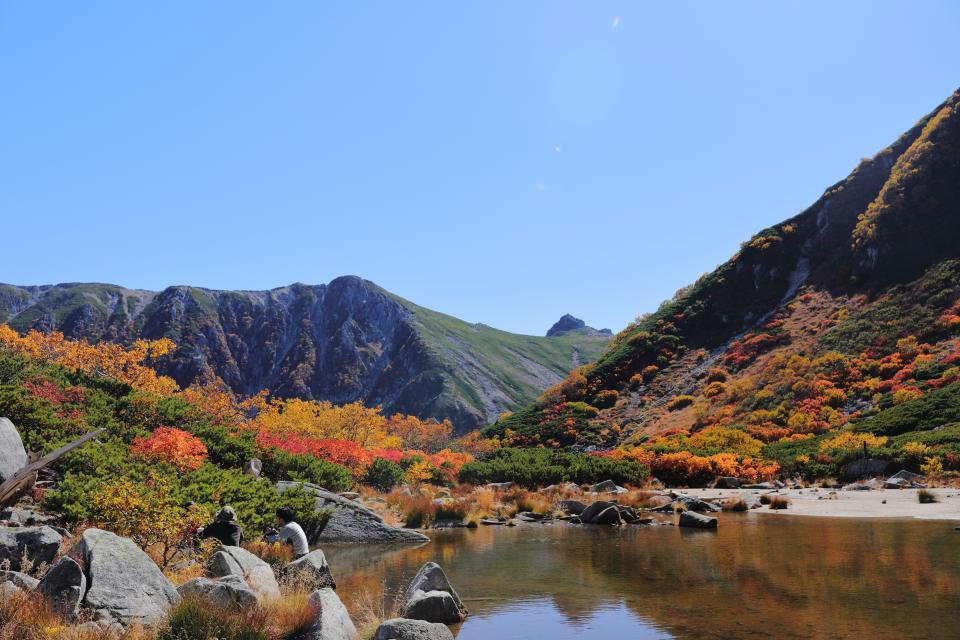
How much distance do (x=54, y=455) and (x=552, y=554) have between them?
41.4 ft

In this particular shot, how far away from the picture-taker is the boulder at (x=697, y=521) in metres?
20.4

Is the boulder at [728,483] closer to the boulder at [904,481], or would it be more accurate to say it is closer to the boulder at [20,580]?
the boulder at [904,481]

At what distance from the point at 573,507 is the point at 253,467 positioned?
13.8m

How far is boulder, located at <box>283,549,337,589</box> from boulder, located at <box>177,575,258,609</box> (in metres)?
Answer: 2.87

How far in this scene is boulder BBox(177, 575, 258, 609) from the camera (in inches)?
311

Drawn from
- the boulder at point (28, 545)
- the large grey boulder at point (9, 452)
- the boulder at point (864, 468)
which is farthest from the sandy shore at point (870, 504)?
the large grey boulder at point (9, 452)

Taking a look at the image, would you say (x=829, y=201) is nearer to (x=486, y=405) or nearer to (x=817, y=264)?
(x=817, y=264)

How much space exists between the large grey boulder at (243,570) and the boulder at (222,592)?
99cm

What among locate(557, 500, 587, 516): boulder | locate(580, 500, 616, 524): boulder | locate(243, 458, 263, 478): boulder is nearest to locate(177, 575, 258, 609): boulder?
locate(243, 458, 263, 478): boulder

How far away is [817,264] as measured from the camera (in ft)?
258

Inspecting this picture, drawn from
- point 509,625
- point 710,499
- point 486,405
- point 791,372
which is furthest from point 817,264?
point 486,405

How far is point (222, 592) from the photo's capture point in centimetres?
809

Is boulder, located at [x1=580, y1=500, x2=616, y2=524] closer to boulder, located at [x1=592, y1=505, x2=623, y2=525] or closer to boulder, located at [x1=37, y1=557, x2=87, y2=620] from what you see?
boulder, located at [x1=592, y1=505, x2=623, y2=525]

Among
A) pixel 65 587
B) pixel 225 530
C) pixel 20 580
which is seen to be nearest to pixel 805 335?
pixel 225 530
